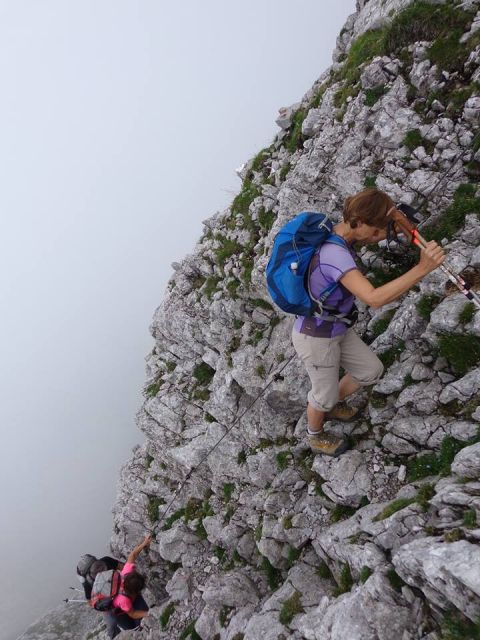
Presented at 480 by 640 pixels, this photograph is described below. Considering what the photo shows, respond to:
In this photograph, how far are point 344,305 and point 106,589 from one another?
495 inches

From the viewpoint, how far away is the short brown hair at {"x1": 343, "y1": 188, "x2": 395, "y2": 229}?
229 inches

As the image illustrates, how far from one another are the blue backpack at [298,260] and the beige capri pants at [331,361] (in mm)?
1218

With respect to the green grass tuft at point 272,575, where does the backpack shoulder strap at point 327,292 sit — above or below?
above

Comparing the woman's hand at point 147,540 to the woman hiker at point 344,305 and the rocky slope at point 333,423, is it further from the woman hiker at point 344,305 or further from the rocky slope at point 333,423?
the woman hiker at point 344,305

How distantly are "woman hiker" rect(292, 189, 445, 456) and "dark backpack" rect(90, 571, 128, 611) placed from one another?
27.9 feet

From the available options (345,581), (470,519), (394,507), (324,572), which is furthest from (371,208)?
(324,572)

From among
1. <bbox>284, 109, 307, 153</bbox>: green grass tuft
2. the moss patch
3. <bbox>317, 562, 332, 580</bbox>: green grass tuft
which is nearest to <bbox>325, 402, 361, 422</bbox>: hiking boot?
<bbox>317, 562, 332, 580</bbox>: green grass tuft

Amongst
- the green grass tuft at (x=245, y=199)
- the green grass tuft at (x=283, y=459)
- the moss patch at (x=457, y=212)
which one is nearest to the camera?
the moss patch at (x=457, y=212)

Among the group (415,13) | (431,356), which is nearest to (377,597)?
(431,356)

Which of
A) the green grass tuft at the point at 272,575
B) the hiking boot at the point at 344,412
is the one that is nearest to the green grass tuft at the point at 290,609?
the green grass tuft at the point at 272,575

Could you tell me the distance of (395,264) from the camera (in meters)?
10.9

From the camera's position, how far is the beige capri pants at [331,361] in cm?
777

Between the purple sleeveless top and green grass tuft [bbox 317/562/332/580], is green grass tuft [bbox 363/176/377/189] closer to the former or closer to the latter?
the purple sleeveless top

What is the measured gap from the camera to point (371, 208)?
5855 millimetres
